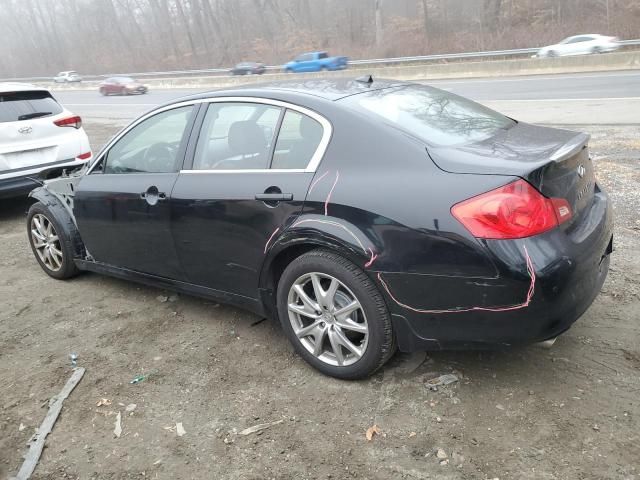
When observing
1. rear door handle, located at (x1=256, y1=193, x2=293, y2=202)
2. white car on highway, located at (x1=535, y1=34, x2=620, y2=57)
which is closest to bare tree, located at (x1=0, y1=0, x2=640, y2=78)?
white car on highway, located at (x1=535, y1=34, x2=620, y2=57)

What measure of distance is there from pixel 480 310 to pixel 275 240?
120cm

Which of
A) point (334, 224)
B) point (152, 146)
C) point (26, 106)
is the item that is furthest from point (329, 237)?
point (26, 106)

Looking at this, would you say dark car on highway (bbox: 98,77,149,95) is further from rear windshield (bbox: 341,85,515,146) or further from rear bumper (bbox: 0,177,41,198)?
rear windshield (bbox: 341,85,515,146)

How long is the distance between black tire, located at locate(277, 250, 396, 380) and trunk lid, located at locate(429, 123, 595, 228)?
0.71 meters

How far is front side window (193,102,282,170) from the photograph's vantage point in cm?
338

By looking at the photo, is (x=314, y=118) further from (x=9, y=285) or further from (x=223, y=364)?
(x=9, y=285)

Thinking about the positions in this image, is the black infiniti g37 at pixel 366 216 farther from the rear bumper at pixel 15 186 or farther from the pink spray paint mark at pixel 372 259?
the rear bumper at pixel 15 186

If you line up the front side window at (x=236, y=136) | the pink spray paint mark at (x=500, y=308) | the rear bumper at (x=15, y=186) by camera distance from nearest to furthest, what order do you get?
the pink spray paint mark at (x=500, y=308) → the front side window at (x=236, y=136) → the rear bumper at (x=15, y=186)

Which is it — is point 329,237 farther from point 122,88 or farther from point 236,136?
point 122,88

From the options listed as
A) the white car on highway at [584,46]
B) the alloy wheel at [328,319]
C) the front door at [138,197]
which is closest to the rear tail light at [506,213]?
the alloy wheel at [328,319]

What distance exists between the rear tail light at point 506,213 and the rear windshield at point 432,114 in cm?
50

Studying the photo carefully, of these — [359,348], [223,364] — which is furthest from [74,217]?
[359,348]

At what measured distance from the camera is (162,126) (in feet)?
13.4

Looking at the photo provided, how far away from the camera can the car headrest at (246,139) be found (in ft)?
11.2
